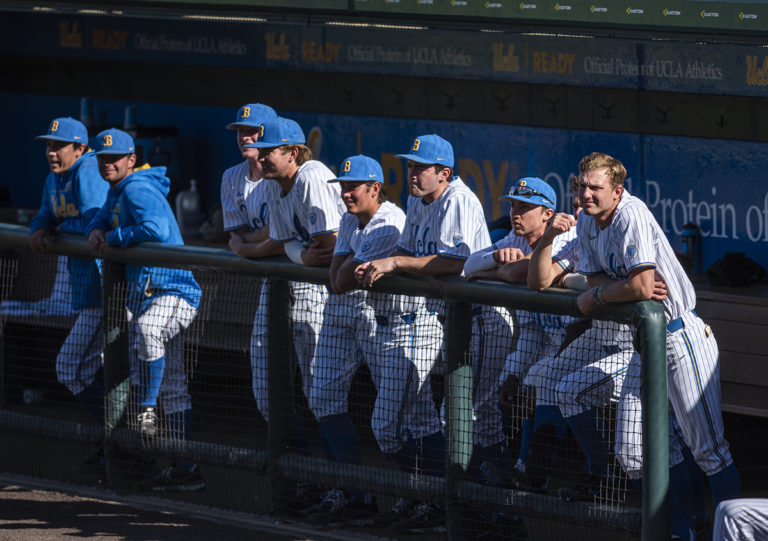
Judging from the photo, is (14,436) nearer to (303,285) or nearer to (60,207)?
(60,207)

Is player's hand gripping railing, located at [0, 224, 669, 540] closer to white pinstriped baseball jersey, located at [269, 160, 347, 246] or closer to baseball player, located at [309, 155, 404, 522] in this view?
baseball player, located at [309, 155, 404, 522]

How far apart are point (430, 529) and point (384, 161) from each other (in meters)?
3.49

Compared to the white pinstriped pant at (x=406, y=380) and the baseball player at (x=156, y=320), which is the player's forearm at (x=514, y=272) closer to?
the white pinstriped pant at (x=406, y=380)

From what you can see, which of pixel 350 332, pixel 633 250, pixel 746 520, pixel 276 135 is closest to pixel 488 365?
pixel 350 332

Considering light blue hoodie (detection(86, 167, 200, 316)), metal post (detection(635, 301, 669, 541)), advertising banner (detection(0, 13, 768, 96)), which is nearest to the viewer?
metal post (detection(635, 301, 669, 541))

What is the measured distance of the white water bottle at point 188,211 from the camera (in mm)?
8953

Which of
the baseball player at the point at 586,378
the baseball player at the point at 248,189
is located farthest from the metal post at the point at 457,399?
the baseball player at the point at 248,189

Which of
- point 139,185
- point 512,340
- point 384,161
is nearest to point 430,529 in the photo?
point 512,340

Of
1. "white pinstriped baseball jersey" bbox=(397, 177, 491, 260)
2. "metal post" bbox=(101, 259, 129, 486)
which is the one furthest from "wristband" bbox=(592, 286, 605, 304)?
"metal post" bbox=(101, 259, 129, 486)

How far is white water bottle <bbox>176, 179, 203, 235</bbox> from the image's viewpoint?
8.95m

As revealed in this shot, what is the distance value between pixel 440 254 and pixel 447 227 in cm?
14

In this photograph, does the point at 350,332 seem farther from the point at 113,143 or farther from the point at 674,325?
the point at 113,143

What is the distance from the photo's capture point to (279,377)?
5.75 m

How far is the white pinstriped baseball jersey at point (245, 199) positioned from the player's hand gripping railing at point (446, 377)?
0.60 meters
